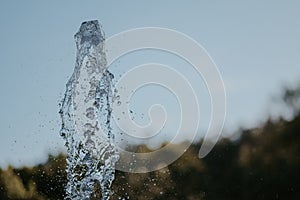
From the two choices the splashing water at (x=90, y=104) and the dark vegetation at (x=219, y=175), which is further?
the dark vegetation at (x=219, y=175)

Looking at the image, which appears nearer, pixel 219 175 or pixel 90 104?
pixel 90 104

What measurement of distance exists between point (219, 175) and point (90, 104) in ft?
31.4

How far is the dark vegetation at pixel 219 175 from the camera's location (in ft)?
50.4

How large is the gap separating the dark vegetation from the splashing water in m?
8.24

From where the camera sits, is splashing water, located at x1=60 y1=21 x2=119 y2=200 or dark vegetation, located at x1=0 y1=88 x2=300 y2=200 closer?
splashing water, located at x1=60 y1=21 x2=119 y2=200

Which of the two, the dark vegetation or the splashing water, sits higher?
the dark vegetation

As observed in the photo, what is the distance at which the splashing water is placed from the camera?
23.1 ft

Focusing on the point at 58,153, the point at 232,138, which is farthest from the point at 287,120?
the point at 58,153

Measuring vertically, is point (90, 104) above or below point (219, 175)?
below

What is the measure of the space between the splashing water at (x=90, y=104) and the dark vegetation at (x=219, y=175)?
824cm

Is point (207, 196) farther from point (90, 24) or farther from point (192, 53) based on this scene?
point (90, 24)

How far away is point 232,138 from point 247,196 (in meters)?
2.01

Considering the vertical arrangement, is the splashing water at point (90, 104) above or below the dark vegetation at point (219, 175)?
below

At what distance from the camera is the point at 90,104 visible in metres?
7.06
